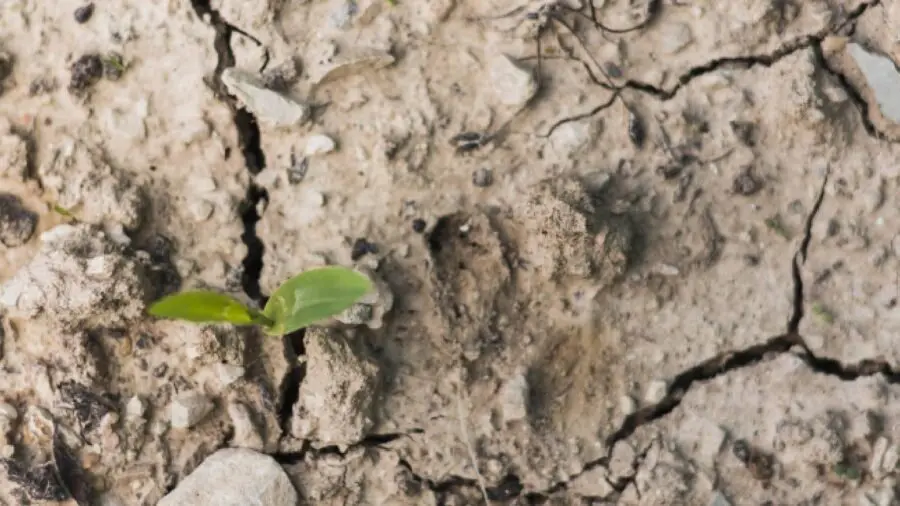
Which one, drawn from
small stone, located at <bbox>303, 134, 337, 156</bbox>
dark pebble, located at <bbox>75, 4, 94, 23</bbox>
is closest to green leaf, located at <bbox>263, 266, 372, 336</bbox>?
small stone, located at <bbox>303, 134, 337, 156</bbox>

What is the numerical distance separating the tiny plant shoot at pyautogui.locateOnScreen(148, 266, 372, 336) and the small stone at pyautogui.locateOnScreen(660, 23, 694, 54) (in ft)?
3.36

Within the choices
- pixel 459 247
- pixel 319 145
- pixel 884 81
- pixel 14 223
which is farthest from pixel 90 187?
pixel 884 81

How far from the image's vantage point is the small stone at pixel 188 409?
235 centimetres

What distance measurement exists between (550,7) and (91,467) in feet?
5.39

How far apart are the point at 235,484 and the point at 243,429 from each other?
5.3 inches

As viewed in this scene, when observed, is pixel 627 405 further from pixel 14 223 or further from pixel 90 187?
pixel 14 223

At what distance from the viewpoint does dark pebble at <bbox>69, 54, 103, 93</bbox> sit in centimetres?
249

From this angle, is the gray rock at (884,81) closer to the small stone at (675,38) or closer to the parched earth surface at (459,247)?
the parched earth surface at (459,247)

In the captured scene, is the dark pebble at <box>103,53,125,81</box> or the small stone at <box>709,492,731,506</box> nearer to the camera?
the small stone at <box>709,492,731,506</box>

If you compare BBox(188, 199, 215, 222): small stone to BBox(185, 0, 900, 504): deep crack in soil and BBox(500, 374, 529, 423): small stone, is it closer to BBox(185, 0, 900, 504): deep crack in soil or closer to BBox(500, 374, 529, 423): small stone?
BBox(185, 0, 900, 504): deep crack in soil

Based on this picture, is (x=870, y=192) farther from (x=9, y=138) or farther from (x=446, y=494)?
(x=9, y=138)

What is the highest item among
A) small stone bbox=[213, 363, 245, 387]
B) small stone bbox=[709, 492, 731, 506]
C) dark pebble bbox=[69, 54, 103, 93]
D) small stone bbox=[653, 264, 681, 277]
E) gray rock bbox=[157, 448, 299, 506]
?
dark pebble bbox=[69, 54, 103, 93]

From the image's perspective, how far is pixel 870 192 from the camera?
2.50 meters

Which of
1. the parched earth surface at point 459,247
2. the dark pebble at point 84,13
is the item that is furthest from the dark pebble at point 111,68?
the dark pebble at point 84,13
